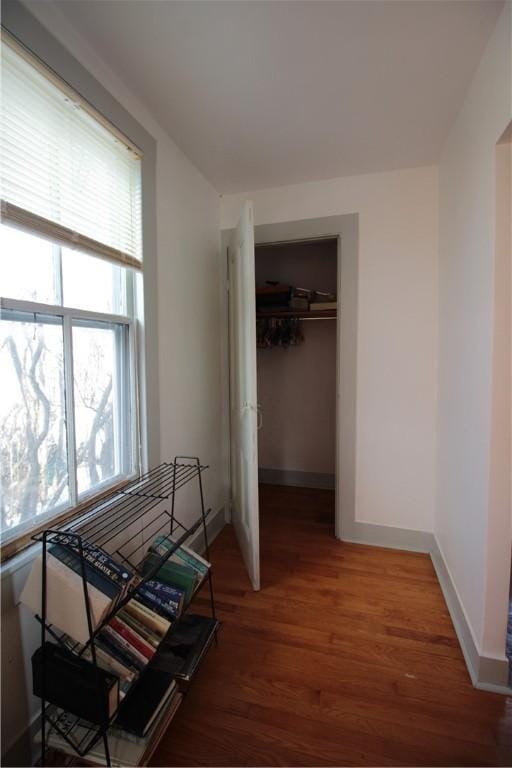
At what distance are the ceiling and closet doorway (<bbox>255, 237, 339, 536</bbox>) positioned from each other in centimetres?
134

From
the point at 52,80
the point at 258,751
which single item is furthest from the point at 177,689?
the point at 52,80

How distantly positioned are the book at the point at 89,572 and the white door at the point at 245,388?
977 millimetres

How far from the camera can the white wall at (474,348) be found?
50.3 inches

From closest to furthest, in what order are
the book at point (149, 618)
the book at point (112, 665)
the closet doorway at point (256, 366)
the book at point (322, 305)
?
the book at point (112, 665) → the book at point (149, 618) → the closet doorway at point (256, 366) → the book at point (322, 305)

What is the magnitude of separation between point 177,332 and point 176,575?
4.05 feet

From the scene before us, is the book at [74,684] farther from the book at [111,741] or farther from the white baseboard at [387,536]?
the white baseboard at [387,536]

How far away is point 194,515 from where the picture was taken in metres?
2.20

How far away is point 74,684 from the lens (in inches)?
38.6

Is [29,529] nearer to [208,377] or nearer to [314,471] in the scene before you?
[208,377]

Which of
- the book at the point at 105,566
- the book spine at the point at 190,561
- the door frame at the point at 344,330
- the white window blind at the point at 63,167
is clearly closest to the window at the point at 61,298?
the white window blind at the point at 63,167

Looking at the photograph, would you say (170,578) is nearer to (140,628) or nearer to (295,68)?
(140,628)

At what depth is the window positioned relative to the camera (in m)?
1.07

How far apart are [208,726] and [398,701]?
0.71m

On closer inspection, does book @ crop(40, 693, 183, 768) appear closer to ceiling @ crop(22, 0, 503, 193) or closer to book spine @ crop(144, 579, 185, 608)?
book spine @ crop(144, 579, 185, 608)
